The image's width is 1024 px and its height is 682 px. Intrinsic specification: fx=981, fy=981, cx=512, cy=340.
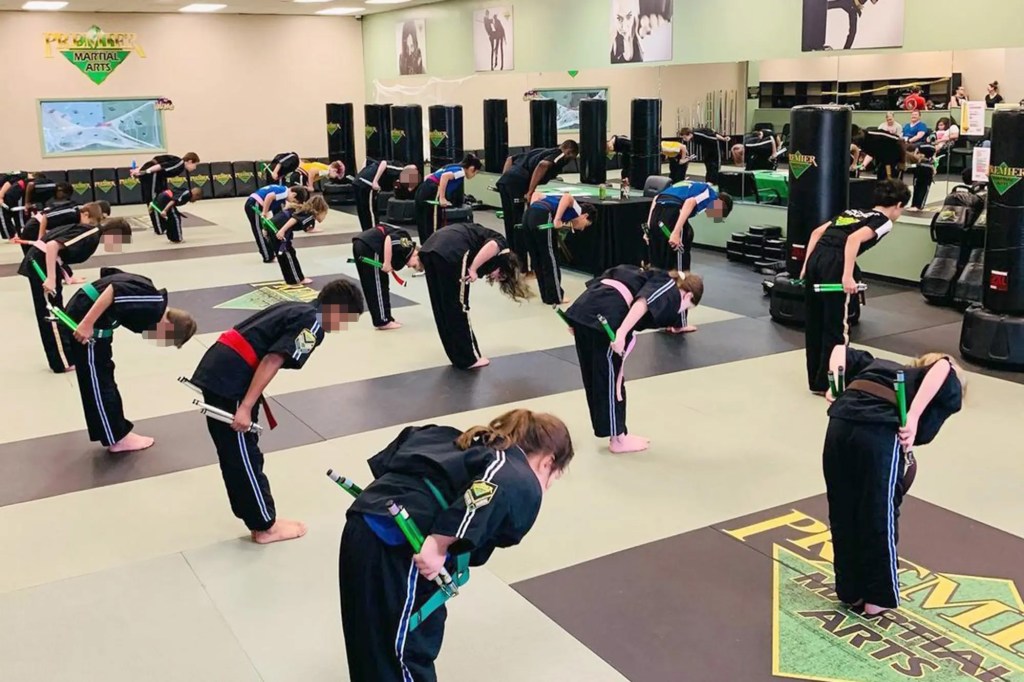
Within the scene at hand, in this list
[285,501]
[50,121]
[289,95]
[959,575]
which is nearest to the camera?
[959,575]

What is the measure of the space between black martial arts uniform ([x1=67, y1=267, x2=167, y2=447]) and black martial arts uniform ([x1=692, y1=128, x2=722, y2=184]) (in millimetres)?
9059

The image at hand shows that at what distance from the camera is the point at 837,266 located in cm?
657

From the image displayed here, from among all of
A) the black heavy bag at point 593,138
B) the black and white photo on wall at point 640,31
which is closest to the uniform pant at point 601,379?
the black heavy bag at point 593,138

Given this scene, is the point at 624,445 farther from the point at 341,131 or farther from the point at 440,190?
the point at 341,131

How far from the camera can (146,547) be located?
4703 millimetres

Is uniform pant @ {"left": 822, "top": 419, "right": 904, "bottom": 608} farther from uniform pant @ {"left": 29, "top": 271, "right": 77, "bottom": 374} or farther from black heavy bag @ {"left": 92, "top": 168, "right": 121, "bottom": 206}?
black heavy bag @ {"left": 92, "top": 168, "right": 121, "bottom": 206}

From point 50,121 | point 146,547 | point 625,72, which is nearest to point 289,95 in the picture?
point 50,121

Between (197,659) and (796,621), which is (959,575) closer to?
(796,621)

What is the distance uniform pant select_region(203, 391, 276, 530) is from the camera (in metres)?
4.38

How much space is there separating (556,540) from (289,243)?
6893mm

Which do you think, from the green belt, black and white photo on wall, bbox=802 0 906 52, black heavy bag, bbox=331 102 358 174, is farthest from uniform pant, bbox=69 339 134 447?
black heavy bag, bbox=331 102 358 174

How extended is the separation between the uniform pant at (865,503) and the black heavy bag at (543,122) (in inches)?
454

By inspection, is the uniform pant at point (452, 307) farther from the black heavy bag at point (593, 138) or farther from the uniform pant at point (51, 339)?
the black heavy bag at point (593, 138)

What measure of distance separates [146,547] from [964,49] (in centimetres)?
884
